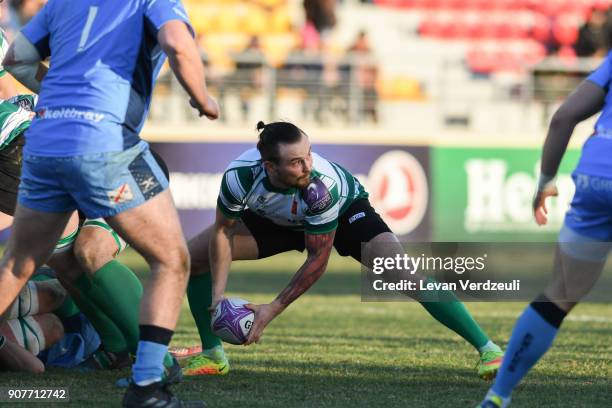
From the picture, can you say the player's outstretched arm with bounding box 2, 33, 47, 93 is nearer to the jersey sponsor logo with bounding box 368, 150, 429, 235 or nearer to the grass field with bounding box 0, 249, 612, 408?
the grass field with bounding box 0, 249, 612, 408

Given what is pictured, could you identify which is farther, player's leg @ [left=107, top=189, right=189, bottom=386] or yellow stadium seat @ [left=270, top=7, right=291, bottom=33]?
yellow stadium seat @ [left=270, top=7, right=291, bottom=33]

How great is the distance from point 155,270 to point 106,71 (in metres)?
0.92

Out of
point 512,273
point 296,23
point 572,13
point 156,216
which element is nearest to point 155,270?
point 156,216

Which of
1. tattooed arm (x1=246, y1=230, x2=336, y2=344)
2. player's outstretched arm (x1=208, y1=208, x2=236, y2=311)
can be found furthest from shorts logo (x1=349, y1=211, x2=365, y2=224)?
player's outstretched arm (x1=208, y1=208, x2=236, y2=311)

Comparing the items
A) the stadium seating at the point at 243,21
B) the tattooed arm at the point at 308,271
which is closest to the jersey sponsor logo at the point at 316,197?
the tattooed arm at the point at 308,271

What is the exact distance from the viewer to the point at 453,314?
6324mm

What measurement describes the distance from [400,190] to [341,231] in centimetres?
1026

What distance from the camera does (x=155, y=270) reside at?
473 cm

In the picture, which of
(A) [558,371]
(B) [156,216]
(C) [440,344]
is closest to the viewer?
(B) [156,216]

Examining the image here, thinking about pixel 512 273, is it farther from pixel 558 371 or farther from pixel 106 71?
pixel 106 71

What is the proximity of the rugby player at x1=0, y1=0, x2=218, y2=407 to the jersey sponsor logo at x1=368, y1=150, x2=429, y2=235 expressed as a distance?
1187cm

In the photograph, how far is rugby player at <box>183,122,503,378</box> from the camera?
18.9 feet

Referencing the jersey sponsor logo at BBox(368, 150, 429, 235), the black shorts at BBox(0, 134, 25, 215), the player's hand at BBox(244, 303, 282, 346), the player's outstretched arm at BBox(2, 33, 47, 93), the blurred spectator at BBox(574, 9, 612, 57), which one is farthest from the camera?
the blurred spectator at BBox(574, 9, 612, 57)

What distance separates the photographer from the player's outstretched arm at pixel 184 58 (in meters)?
4.50
